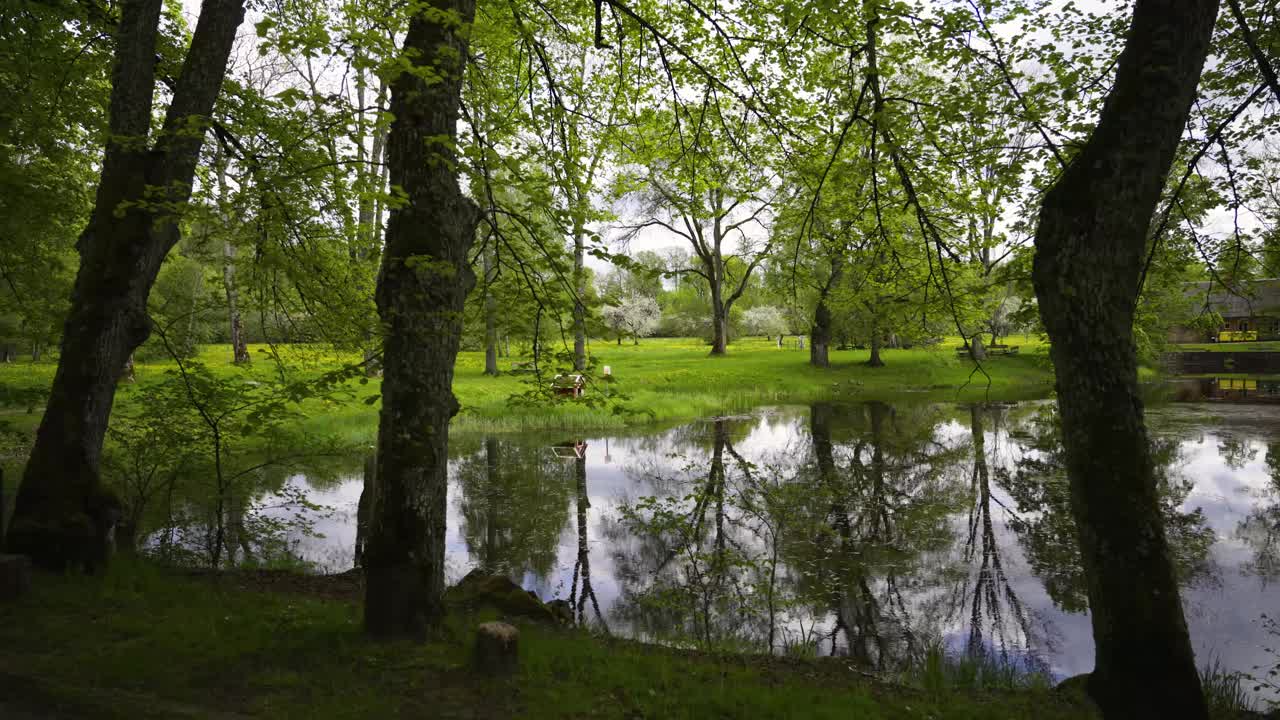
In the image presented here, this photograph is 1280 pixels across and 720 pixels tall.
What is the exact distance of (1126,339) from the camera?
395 centimetres

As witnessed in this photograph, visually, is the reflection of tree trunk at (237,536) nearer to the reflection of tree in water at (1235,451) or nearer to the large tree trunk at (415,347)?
the large tree trunk at (415,347)

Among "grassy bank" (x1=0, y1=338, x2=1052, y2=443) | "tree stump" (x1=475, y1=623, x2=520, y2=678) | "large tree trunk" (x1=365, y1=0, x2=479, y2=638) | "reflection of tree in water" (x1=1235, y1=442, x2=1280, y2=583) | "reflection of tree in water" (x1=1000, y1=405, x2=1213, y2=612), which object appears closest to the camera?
"tree stump" (x1=475, y1=623, x2=520, y2=678)

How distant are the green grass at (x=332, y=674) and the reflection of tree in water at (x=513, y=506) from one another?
3.88 metres

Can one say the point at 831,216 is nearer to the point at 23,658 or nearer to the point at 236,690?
the point at 236,690

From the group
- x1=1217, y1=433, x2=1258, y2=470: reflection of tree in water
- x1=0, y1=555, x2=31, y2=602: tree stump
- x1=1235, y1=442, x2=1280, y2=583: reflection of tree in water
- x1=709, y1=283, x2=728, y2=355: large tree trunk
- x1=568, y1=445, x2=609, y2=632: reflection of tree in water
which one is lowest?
x1=568, y1=445, x2=609, y2=632: reflection of tree in water

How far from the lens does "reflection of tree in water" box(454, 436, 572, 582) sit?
1009 centimetres

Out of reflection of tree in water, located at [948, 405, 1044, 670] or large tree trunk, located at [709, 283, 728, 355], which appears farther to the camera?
large tree trunk, located at [709, 283, 728, 355]

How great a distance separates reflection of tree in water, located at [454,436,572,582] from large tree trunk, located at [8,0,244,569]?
471 cm

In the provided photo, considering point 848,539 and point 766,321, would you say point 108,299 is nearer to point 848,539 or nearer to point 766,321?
point 848,539

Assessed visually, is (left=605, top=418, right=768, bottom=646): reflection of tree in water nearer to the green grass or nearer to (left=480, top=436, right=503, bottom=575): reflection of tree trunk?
the green grass

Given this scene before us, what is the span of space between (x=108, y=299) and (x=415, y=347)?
11.9 feet

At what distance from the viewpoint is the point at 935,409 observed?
957 inches

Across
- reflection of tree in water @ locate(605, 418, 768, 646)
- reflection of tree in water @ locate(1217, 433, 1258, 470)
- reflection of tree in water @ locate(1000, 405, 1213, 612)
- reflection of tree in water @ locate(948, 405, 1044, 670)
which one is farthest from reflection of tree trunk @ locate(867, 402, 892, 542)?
reflection of tree in water @ locate(1217, 433, 1258, 470)

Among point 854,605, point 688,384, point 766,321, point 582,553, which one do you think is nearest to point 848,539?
point 854,605
